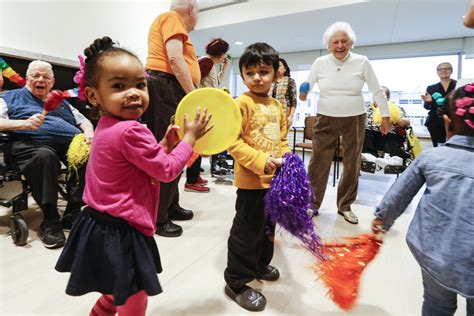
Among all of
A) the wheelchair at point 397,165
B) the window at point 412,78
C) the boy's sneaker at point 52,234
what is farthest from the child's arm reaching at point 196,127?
the window at point 412,78

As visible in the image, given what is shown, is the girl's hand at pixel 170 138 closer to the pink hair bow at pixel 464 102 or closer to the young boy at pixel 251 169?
the young boy at pixel 251 169

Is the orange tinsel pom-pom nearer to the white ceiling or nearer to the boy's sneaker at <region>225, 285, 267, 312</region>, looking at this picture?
the boy's sneaker at <region>225, 285, 267, 312</region>

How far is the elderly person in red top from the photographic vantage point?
65.7 inches

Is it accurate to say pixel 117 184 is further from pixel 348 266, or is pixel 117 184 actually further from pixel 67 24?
pixel 67 24

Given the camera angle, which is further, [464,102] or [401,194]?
[401,194]

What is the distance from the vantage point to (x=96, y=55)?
0.82m

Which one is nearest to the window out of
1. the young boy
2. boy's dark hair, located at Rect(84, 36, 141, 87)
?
the young boy

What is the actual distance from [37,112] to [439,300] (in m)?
2.36

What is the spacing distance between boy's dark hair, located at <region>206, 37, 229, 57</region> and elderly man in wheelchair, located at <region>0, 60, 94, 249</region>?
1.33 metres

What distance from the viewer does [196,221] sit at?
2.25 m

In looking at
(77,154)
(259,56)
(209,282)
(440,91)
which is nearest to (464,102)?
(259,56)

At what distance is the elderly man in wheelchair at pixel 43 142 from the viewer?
1797 millimetres

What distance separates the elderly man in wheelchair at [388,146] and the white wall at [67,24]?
2.64 metres

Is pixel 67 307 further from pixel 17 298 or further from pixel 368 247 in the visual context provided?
pixel 368 247
